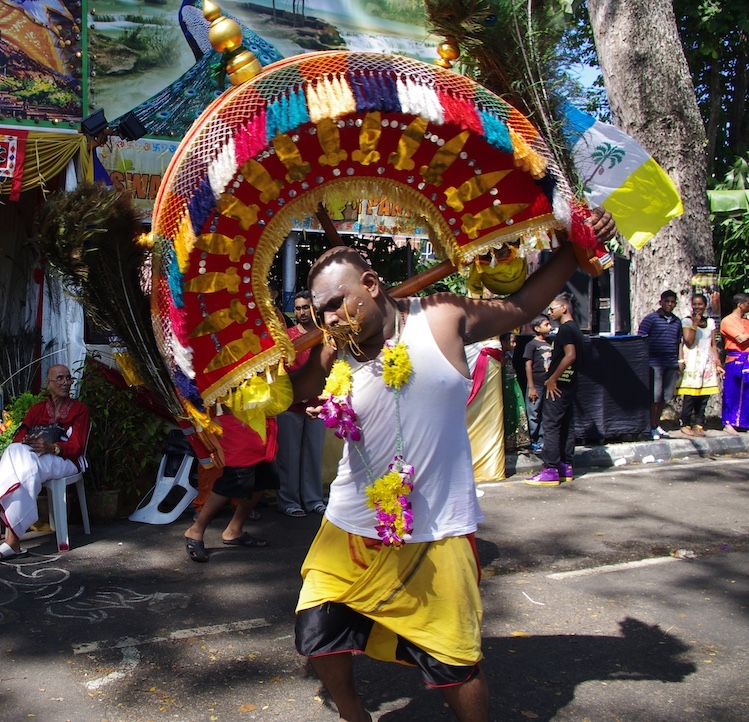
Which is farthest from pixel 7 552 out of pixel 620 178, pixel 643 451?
pixel 643 451

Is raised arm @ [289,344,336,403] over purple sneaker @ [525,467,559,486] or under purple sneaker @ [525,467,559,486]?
over

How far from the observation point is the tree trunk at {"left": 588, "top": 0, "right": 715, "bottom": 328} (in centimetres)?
1152

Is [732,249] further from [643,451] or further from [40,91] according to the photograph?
[40,91]

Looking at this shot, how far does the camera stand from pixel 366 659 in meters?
4.16

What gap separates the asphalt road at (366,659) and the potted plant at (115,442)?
34cm

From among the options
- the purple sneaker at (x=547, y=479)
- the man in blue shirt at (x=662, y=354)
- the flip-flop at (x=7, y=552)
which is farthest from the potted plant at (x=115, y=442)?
the man in blue shirt at (x=662, y=354)

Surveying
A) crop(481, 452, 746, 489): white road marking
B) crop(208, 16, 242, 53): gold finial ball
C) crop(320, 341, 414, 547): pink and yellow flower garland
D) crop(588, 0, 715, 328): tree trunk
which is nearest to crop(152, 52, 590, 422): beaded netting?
crop(208, 16, 242, 53): gold finial ball

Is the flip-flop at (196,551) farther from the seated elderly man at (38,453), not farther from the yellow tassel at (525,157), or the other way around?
the yellow tassel at (525,157)

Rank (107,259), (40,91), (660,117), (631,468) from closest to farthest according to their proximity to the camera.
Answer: (107,259) < (40,91) < (631,468) < (660,117)

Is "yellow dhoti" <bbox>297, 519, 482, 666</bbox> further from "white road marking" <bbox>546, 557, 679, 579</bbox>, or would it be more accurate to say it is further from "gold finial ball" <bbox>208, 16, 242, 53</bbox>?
"white road marking" <bbox>546, 557, 679, 579</bbox>

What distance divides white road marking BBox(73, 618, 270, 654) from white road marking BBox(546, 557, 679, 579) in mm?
1947

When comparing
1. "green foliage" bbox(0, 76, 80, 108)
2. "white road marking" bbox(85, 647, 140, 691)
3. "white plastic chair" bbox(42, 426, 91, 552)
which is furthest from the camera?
"green foliage" bbox(0, 76, 80, 108)

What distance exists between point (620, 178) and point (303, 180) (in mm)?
1382

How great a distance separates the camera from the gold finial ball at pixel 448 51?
3.31 metres
